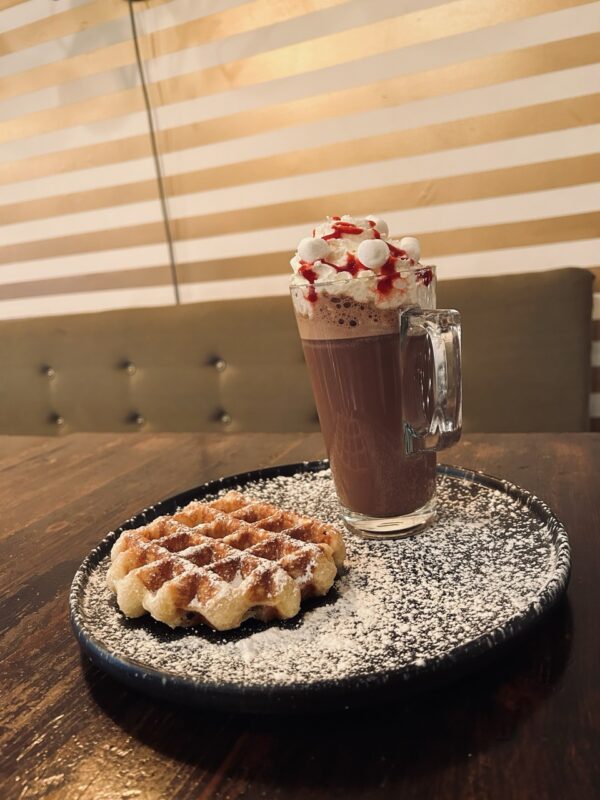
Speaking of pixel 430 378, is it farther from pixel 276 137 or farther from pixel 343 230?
pixel 276 137

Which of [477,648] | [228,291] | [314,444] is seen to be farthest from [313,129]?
[477,648]

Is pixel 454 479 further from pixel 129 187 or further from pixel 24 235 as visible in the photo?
pixel 24 235

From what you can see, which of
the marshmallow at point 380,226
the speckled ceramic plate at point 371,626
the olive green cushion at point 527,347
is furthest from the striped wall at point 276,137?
the speckled ceramic plate at point 371,626

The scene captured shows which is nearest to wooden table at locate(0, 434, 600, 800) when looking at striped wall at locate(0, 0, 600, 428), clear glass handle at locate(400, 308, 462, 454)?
clear glass handle at locate(400, 308, 462, 454)

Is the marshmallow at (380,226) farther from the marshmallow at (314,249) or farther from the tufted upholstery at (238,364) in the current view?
the tufted upholstery at (238,364)

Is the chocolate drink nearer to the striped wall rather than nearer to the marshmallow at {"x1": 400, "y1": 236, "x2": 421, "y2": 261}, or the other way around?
the marshmallow at {"x1": 400, "y1": 236, "x2": 421, "y2": 261}

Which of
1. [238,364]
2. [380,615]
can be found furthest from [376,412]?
[238,364]

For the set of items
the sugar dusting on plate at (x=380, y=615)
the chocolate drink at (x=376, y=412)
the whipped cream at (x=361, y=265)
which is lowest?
the sugar dusting on plate at (x=380, y=615)

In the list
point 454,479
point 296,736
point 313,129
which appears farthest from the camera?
point 313,129
